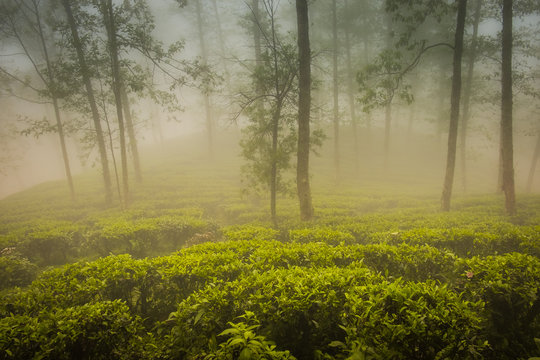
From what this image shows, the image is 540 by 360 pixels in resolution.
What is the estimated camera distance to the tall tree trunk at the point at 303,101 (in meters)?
9.27

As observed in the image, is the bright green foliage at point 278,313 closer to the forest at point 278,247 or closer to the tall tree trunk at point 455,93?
the forest at point 278,247

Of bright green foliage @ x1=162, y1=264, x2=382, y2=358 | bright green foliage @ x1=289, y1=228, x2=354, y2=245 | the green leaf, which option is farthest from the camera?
bright green foliage @ x1=289, y1=228, x2=354, y2=245

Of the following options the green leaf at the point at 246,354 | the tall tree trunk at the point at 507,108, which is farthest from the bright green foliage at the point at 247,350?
the tall tree trunk at the point at 507,108

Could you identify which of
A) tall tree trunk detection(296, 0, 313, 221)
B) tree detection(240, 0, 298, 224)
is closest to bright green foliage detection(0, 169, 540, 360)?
tall tree trunk detection(296, 0, 313, 221)

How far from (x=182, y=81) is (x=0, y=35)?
15364mm

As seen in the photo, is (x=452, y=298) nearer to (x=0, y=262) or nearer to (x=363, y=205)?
(x=0, y=262)

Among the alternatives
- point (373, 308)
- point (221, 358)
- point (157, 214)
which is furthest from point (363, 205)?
point (221, 358)

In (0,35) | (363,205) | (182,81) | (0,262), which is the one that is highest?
(0,35)

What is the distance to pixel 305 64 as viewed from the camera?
9367mm

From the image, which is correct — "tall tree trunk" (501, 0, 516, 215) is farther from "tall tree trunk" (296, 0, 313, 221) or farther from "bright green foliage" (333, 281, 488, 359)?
"bright green foliage" (333, 281, 488, 359)

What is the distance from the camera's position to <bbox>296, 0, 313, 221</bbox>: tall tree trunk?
9.27 metres

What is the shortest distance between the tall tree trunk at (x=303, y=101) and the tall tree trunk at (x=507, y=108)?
8.35 metres

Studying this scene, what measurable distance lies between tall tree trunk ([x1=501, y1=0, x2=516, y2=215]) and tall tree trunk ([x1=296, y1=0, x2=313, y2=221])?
329 inches

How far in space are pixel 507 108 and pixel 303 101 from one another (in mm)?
8785
